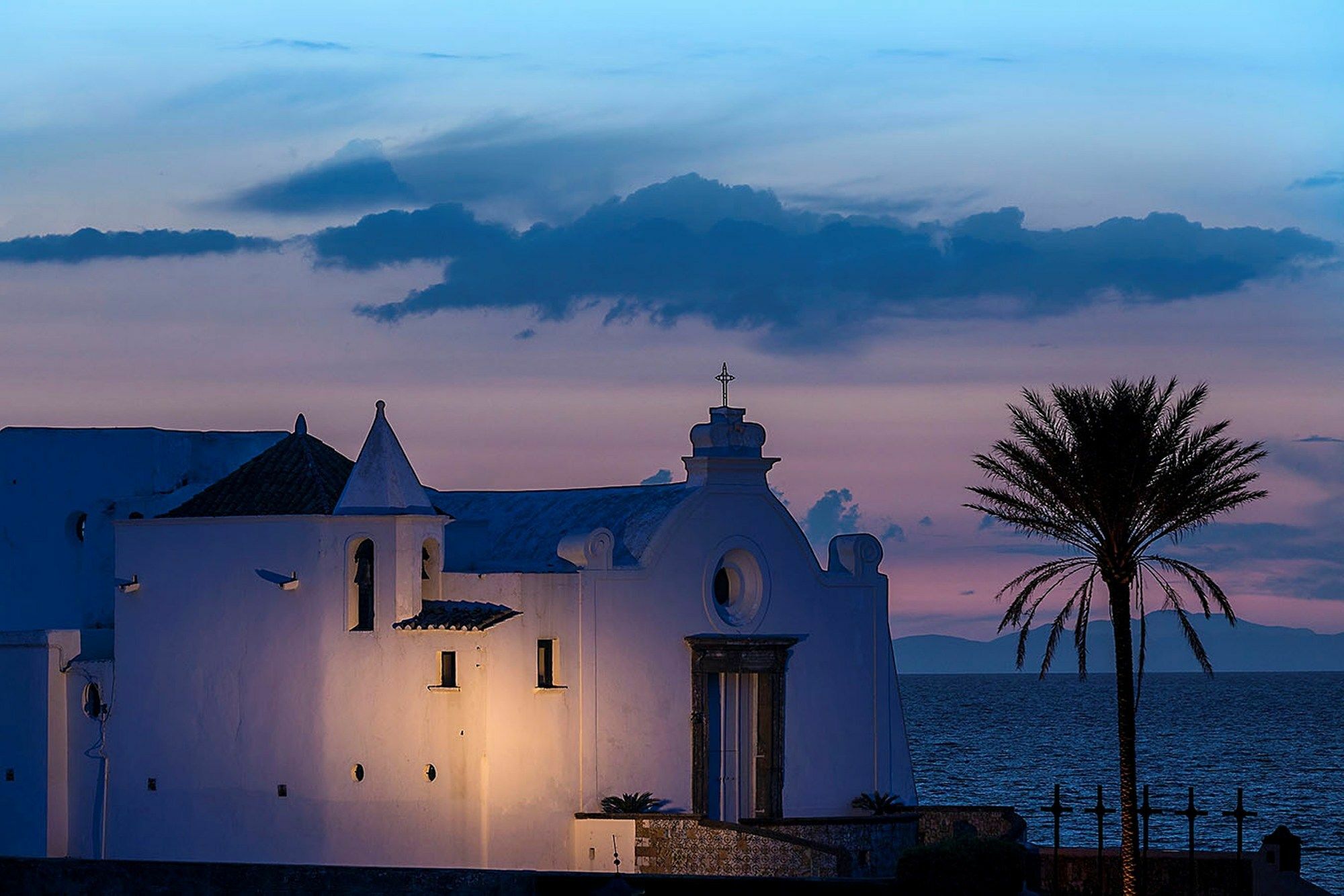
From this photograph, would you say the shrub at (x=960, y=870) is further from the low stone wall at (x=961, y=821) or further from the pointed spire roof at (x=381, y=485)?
the pointed spire roof at (x=381, y=485)

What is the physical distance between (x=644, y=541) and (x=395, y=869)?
8.44 meters

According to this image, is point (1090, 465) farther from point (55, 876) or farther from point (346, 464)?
point (55, 876)

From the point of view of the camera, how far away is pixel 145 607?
39.5 metres

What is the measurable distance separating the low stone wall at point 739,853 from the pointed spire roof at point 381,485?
679 centimetres

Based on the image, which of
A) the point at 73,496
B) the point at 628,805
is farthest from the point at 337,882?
the point at 73,496

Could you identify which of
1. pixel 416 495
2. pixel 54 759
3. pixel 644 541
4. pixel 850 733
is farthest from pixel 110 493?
pixel 850 733

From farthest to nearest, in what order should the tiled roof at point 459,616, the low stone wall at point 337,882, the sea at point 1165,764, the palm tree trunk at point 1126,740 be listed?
the sea at point 1165,764, the tiled roof at point 459,616, the palm tree trunk at point 1126,740, the low stone wall at point 337,882

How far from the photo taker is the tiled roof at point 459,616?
3694 cm

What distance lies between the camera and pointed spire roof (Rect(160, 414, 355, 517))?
1507 inches

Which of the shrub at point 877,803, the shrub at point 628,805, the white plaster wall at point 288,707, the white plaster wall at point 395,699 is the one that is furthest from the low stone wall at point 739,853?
the shrub at point 877,803

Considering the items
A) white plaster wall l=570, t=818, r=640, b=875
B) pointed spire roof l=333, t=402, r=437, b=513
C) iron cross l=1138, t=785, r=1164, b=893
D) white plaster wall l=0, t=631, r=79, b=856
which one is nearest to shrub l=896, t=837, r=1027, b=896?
iron cross l=1138, t=785, r=1164, b=893

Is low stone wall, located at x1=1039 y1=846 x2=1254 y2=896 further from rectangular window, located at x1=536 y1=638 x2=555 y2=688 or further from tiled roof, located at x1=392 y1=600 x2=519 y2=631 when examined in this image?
tiled roof, located at x1=392 y1=600 x2=519 y2=631

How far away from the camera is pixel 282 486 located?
3891 cm

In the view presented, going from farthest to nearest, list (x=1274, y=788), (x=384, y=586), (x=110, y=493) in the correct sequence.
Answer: (x=1274, y=788)
(x=110, y=493)
(x=384, y=586)
